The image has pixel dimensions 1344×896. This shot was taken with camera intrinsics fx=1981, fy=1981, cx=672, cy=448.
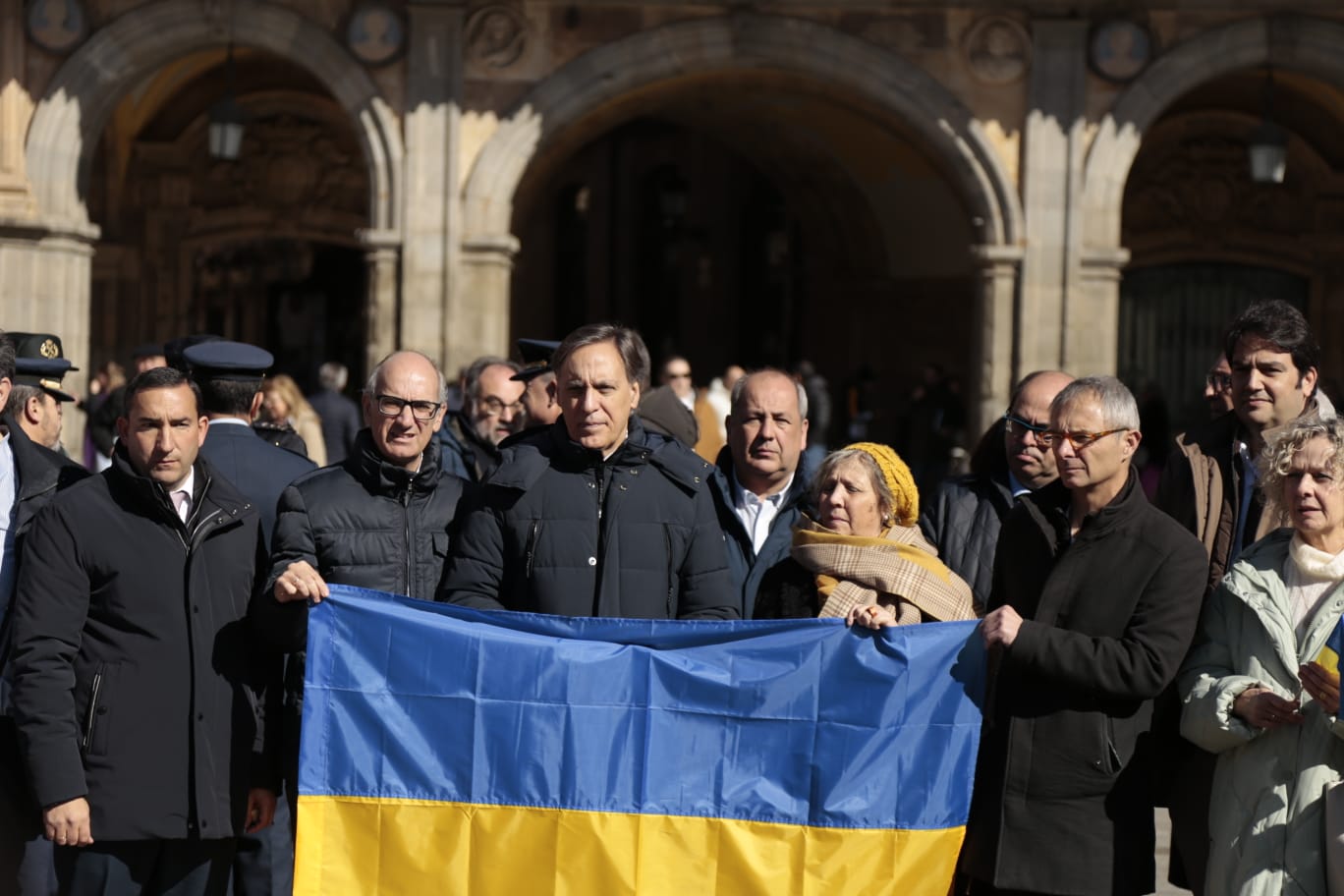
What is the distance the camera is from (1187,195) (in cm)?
1919

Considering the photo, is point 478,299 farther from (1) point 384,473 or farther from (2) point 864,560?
(2) point 864,560

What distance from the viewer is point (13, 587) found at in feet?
16.7

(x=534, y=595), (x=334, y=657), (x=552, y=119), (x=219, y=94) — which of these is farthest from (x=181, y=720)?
(x=219, y=94)

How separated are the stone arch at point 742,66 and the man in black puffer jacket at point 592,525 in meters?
9.81

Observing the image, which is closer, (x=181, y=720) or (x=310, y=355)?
(x=181, y=720)

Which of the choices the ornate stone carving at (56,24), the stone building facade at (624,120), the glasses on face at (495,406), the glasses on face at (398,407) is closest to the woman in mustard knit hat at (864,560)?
the glasses on face at (398,407)

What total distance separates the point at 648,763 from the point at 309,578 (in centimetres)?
98

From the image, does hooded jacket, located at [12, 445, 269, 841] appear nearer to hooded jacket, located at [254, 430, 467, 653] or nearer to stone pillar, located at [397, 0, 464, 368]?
hooded jacket, located at [254, 430, 467, 653]

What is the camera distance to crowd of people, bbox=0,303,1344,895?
15.4ft

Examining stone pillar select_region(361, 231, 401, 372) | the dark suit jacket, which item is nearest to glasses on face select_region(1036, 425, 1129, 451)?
the dark suit jacket

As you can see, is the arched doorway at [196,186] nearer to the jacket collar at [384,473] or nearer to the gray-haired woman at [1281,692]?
the jacket collar at [384,473]

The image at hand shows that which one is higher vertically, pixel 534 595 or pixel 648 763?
pixel 534 595

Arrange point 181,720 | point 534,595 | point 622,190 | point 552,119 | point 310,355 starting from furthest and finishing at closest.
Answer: point 622,190 → point 310,355 → point 552,119 → point 534,595 → point 181,720

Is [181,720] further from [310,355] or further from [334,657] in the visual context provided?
[310,355]
